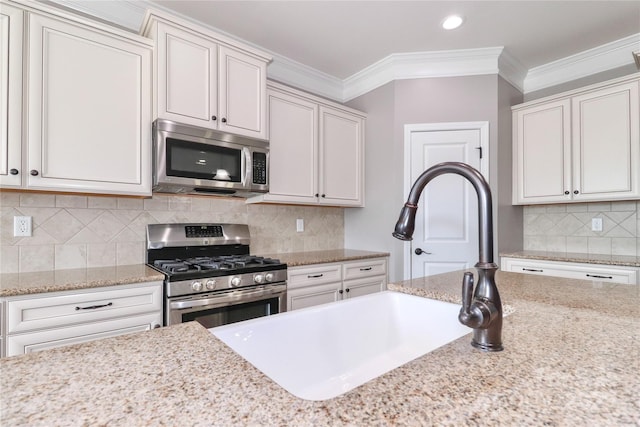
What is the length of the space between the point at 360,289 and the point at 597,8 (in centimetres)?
270

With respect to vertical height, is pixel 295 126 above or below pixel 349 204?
above

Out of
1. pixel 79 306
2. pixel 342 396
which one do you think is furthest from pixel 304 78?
pixel 342 396

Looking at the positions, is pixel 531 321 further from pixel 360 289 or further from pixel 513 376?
pixel 360 289

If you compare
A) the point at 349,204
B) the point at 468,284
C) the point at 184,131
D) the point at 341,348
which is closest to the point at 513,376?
the point at 468,284

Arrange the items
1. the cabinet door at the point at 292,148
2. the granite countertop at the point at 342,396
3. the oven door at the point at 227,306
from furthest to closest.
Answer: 1. the cabinet door at the point at 292,148
2. the oven door at the point at 227,306
3. the granite countertop at the point at 342,396

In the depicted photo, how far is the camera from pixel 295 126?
281cm

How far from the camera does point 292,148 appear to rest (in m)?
2.79

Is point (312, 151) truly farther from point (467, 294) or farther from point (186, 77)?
point (467, 294)

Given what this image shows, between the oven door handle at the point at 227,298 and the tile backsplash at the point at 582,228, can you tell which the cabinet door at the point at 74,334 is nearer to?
the oven door handle at the point at 227,298

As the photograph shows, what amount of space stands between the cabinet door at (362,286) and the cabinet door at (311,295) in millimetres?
80

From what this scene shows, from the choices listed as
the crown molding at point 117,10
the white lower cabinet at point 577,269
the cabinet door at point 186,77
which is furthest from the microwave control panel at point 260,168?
the white lower cabinet at point 577,269

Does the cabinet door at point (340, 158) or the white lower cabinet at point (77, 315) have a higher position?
the cabinet door at point (340, 158)

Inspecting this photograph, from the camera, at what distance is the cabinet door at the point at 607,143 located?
254 cm

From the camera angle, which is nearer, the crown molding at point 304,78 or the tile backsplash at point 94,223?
the tile backsplash at point 94,223
